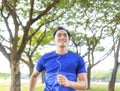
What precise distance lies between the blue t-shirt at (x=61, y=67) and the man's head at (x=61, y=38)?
107 mm

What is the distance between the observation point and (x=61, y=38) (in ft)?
11.6

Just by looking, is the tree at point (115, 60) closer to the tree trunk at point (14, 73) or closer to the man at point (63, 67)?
the tree trunk at point (14, 73)

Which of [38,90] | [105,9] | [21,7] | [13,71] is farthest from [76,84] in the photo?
[38,90]

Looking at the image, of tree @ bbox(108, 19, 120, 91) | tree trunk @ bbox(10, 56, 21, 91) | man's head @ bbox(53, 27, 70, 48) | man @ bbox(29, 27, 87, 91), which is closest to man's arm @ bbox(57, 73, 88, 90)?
man @ bbox(29, 27, 87, 91)

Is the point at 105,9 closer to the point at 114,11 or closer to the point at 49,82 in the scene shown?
the point at 114,11

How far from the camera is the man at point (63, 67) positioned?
11.2ft

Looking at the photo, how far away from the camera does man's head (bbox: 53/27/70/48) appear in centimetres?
352

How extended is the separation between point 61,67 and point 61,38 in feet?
0.97

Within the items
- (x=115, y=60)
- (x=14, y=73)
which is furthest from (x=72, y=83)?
(x=115, y=60)

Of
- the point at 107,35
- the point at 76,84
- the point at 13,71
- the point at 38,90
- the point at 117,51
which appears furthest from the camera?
the point at 38,90

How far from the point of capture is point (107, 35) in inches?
929

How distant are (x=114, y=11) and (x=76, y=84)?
16838 mm

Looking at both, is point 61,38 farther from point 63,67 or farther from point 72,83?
point 72,83

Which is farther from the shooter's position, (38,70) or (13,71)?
(13,71)
